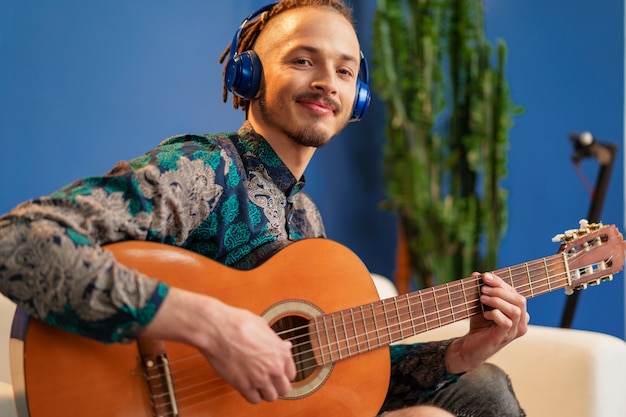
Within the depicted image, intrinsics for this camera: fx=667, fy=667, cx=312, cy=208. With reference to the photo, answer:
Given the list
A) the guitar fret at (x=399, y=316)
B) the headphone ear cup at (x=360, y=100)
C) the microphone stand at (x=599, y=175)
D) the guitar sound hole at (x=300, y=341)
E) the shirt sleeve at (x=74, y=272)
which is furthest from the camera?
the microphone stand at (x=599, y=175)

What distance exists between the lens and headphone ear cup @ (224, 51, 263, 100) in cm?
137

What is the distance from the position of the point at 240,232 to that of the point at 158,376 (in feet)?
1.11

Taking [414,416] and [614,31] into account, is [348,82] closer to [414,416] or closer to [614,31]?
[414,416]

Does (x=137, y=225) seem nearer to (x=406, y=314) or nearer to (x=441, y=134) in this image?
(x=406, y=314)

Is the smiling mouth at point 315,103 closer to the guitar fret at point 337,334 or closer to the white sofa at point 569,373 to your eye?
the guitar fret at point 337,334

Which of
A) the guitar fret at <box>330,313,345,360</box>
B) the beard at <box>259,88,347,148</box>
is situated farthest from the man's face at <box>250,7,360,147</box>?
the guitar fret at <box>330,313,345,360</box>

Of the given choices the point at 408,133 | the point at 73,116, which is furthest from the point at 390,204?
the point at 73,116

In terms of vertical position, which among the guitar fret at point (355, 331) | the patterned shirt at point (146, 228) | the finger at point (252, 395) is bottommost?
the finger at point (252, 395)

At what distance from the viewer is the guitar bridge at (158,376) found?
37.4 inches

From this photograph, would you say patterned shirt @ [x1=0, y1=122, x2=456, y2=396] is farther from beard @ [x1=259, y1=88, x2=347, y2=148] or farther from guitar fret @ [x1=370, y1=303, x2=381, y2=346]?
guitar fret @ [x1=370, y1=303, x2=381, y2=346]

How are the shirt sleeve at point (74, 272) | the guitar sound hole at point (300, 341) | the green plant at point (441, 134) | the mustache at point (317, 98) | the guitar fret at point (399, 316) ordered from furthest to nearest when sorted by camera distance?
the green plant at point (441, 134), the mustache at point (317, 98), the guitar fret at point (399, 316), the guitar sound hole at point (300, 341), the shirt sleeve at point (74, 272)

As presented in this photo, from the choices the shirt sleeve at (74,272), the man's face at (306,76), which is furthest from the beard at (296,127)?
the shirt sleeve at (74,272)

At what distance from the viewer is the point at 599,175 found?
2.33 m

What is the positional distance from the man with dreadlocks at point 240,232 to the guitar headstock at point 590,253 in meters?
0.21
